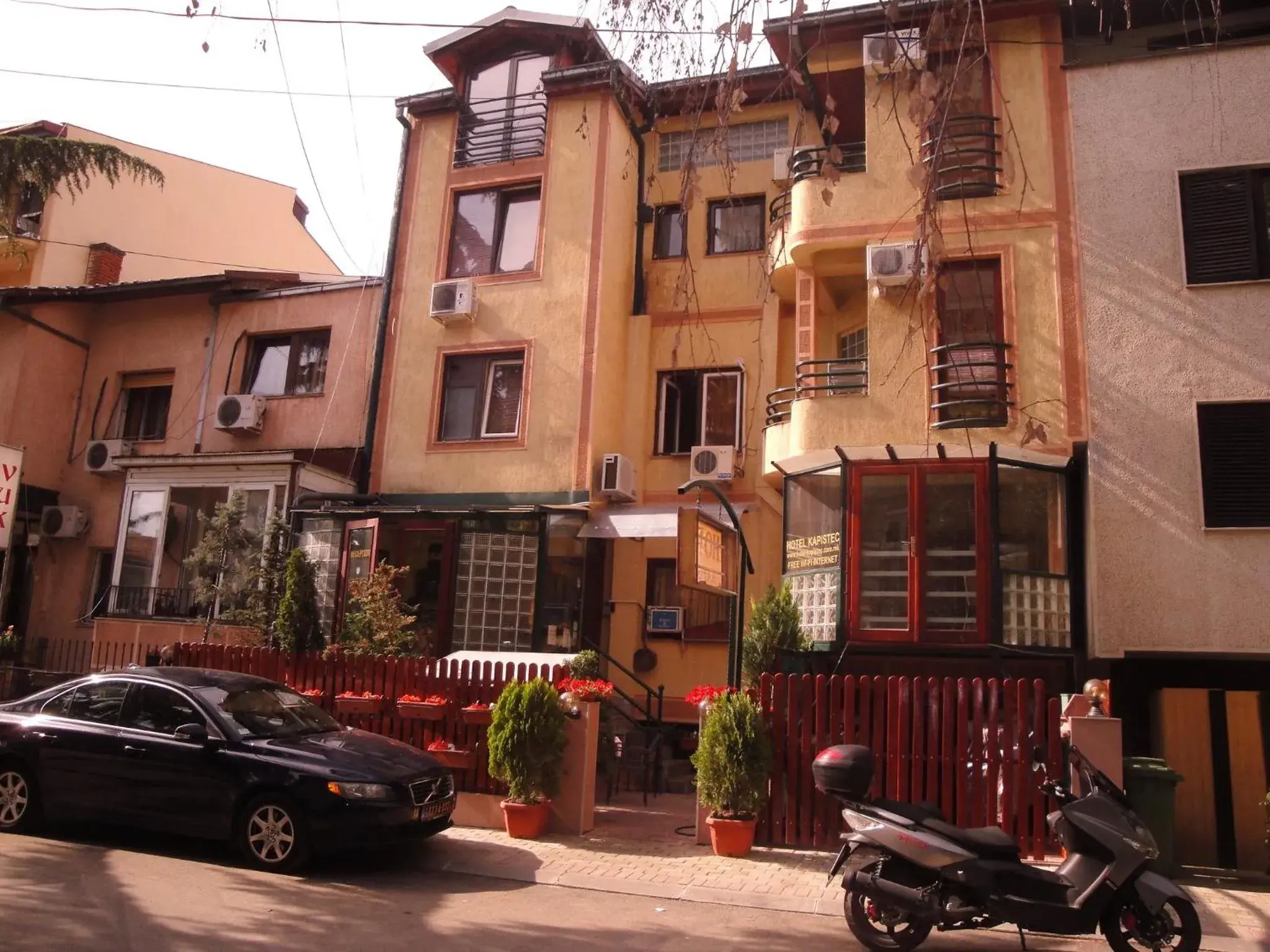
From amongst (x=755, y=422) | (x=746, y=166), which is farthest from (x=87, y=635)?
(x=746, y=166)

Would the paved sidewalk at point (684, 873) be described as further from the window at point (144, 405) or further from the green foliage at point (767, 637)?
the window at point (144, 405)

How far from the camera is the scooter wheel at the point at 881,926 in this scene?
6.14 m

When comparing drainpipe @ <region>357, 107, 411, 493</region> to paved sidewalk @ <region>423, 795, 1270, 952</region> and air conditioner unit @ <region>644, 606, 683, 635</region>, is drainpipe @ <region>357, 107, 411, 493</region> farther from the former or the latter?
paved sidewalk @ <region>423, 795, 1270, 952</region>

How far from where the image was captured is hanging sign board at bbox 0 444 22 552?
39.9 ft

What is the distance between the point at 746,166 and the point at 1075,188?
586 cm

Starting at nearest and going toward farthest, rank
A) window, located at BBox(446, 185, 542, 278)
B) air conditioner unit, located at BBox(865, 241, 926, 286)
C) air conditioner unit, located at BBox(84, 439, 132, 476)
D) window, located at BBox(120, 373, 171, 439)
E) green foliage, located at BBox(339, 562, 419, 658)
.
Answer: air conditioner unit, located at BBox(865, 241, 926, 286)
green foliage, located at BBox(339, 562, 419, 658)
window, located at BBox(446, 185, 542, 278)
air conditioner unit, located at BBox(84, 439, 132, 476)
window, located at BBox(120, 373, 171, 439)

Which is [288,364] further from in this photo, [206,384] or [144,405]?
[144,405]

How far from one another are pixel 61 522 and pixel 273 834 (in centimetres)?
1330

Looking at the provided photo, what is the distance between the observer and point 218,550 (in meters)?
14.9

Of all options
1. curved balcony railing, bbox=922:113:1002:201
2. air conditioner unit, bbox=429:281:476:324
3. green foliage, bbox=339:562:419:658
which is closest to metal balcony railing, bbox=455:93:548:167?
air conditioner unit, bbox=429:281:476:324

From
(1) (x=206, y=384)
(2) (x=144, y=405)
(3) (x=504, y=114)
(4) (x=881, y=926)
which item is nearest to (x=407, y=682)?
(4) (x=881, y=926)

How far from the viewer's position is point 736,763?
28.9 feet

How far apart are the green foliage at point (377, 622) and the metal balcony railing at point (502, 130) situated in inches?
313

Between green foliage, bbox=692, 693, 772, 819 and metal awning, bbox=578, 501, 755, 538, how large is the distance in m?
5.62
